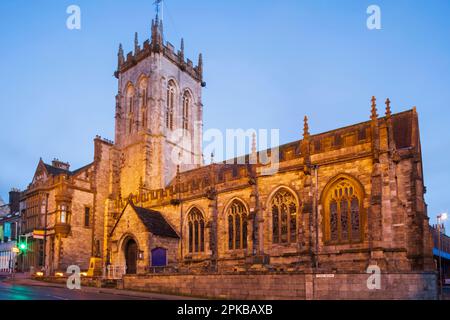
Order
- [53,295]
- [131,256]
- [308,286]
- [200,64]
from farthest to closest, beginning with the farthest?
1. [200,64]
2. [131,256]
3. [53,295]
4. [308,286]

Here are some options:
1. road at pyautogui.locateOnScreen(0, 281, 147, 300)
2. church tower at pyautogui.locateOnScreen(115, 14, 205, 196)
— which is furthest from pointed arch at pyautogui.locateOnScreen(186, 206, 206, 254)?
road at pyautogui.locateOnScreen(0, 281, 147, 300)

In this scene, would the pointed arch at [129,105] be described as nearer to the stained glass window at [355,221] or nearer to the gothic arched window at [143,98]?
the gothic arched window at [143,98]

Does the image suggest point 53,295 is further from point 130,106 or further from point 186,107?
point 186,107

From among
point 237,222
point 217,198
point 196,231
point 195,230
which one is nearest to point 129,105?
point 195,230

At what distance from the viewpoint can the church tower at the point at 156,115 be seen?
47.2 m

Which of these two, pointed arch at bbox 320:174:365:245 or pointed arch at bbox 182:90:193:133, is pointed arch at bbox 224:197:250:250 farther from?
pointed arch at bbox 182:90:193:133

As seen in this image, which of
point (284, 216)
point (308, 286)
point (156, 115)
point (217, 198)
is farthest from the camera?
point (156, 115)

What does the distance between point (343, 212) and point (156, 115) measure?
87.6ft

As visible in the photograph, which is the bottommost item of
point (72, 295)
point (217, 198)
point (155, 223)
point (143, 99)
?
point (72, 295)

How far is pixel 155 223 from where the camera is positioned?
36.1 m

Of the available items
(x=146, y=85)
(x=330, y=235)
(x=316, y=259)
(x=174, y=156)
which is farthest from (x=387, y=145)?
(x=146, y=85)

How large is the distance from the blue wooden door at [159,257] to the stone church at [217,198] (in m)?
0.09

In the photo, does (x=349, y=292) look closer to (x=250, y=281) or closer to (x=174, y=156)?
(x=250, y=281)

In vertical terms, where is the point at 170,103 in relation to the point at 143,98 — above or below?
below
